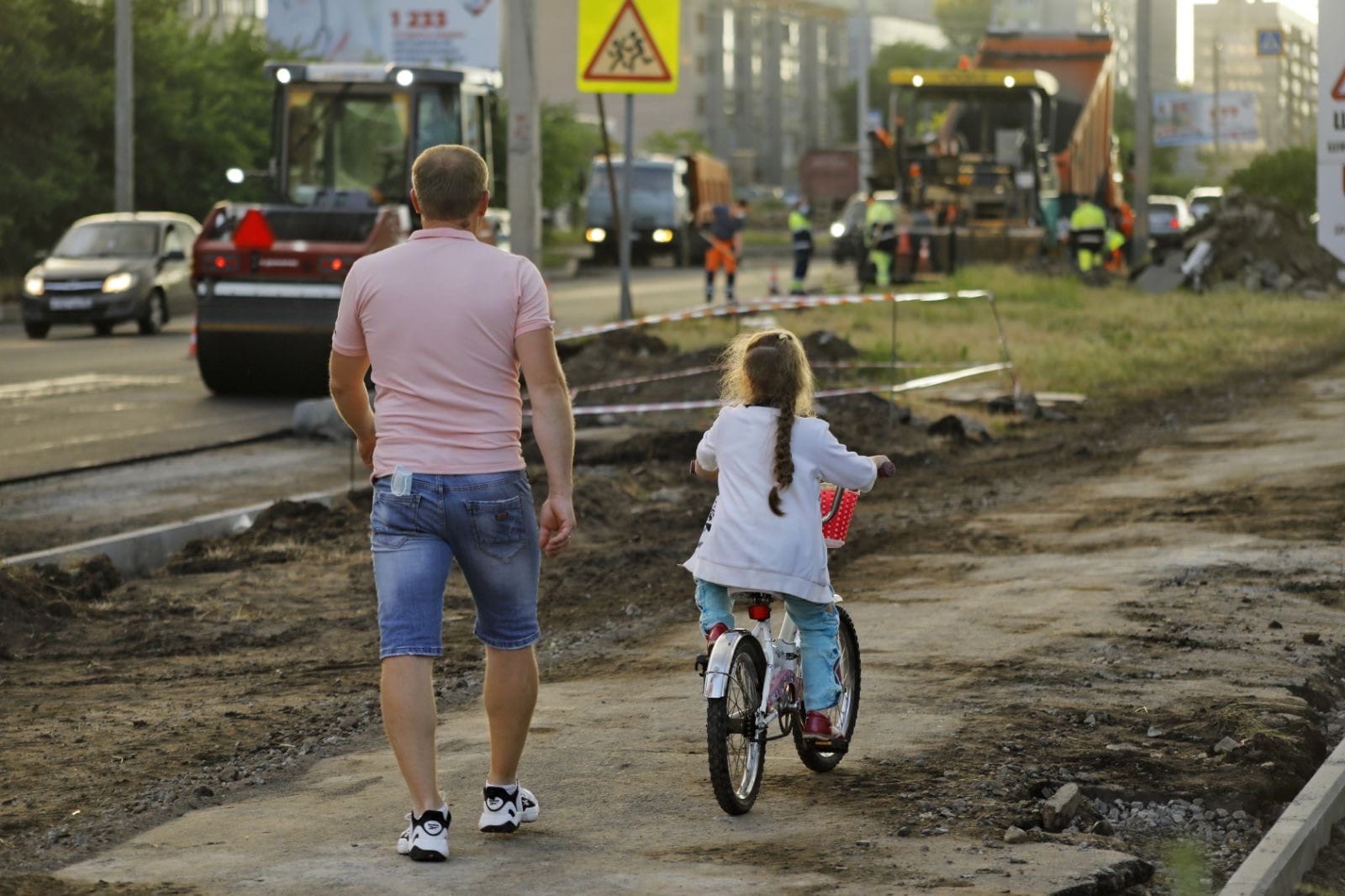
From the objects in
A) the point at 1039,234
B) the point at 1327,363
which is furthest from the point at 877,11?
the point at 1327,363

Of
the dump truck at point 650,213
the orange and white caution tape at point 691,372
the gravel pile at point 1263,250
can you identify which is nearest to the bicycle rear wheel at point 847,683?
the orange and white caution tape at point 691,372

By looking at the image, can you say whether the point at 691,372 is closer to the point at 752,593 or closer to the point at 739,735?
the point at 752,593

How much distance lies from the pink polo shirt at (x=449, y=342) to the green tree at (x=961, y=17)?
16708 centimetres

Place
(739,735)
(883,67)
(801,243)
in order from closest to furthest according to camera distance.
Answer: (739,735) → (801,243) → (883,67)

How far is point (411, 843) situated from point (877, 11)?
530ft

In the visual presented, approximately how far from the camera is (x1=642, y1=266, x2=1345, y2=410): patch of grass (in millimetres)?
20578

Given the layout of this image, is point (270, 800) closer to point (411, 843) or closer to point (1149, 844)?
point (411, 843)

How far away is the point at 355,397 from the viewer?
18.2 feet

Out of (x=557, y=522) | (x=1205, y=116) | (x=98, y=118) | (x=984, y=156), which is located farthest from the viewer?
(x=1205, y=116)

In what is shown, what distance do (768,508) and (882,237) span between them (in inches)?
1072

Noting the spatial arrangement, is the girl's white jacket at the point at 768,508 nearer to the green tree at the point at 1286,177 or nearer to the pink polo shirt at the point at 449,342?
the pink polo shirt at the point at 449,342

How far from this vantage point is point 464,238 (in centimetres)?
533

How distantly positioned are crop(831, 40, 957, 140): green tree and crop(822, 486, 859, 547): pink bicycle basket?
404 ft

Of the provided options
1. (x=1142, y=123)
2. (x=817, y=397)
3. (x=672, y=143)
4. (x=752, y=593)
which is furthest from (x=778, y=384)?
(x=672, y=143)
